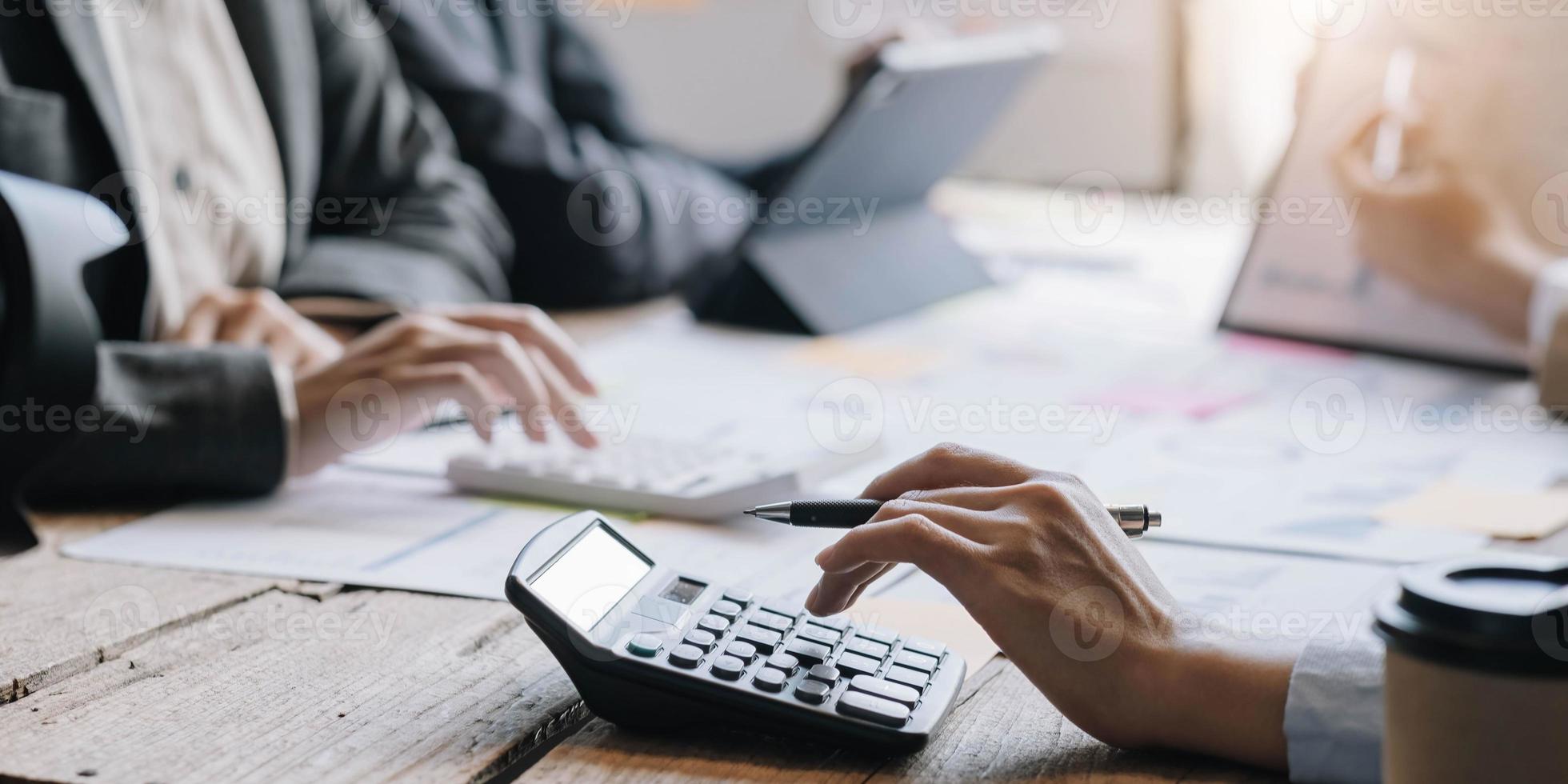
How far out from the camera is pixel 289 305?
1.23m

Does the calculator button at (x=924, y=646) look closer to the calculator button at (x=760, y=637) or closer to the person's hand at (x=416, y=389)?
the calculator button at (x=760, y=637)

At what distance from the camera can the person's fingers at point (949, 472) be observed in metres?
0.64

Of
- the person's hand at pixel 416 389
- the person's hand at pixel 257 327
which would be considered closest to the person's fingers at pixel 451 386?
the person's hand at pixel 416 389

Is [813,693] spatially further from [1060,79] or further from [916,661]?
[1060,79]

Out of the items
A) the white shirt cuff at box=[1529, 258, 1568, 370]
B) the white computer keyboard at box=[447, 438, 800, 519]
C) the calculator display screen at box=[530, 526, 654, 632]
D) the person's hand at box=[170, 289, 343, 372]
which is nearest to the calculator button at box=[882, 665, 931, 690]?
the calculator display screen at box=[530, 526, 654, 632]

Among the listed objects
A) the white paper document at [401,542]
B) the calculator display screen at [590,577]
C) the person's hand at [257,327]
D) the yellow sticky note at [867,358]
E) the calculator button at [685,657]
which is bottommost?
the white paper document at [401,542]

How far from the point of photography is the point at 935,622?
0.71 metres

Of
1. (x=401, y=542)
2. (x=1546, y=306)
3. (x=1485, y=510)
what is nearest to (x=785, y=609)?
(x=401, y=542)

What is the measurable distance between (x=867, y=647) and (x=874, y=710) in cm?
6

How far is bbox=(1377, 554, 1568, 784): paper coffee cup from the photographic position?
424mm

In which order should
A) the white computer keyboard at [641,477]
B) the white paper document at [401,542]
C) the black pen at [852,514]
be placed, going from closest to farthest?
the black pen at [852,514], the white paper document at [401,542], the white computer keyboard at [641,477]

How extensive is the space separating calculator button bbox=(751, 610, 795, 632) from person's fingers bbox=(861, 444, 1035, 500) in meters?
0.07

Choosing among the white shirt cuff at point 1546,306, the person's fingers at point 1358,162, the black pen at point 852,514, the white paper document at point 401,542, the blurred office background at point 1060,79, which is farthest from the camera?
the blurred office background at point 1060,79

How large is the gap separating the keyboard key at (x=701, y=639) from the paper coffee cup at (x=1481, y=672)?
26 cm
